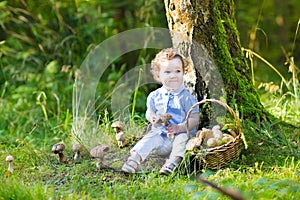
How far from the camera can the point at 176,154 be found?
11.9 feet

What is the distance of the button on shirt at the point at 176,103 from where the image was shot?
3.78m

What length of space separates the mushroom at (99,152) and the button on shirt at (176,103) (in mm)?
370

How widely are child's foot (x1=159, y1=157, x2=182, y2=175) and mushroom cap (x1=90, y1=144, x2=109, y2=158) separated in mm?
414

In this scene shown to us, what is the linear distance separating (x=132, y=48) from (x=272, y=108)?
84.6 inches

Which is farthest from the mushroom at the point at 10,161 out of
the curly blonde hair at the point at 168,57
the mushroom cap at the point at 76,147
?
the curly blonde hair at the point at 168,57

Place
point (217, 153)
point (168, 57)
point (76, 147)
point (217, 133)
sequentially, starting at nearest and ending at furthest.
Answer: point (217, 153)
point (217, 133)
point (168, 57)
point (76, 147)

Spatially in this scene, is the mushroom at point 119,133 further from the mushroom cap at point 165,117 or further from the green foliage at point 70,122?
the mushroom cap at point 165,117

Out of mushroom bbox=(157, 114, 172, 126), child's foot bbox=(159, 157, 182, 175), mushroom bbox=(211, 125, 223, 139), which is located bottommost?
child's foot bbox=(159, 157, 182, 175)

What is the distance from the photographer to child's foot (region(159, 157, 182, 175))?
11.7ft

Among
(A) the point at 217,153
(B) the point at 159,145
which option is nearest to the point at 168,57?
(B) the point at 159,145

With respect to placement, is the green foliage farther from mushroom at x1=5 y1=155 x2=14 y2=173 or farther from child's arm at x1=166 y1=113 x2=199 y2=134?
child's arm at x1=166 y1=113 x2=199 y2=134

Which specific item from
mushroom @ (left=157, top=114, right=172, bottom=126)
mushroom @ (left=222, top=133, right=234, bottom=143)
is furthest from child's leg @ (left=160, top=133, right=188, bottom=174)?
mushroom @ (left=222, top=133, right=234, bottom=143)

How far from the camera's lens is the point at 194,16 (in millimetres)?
3959

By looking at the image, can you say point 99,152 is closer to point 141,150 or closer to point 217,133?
point 141,150
